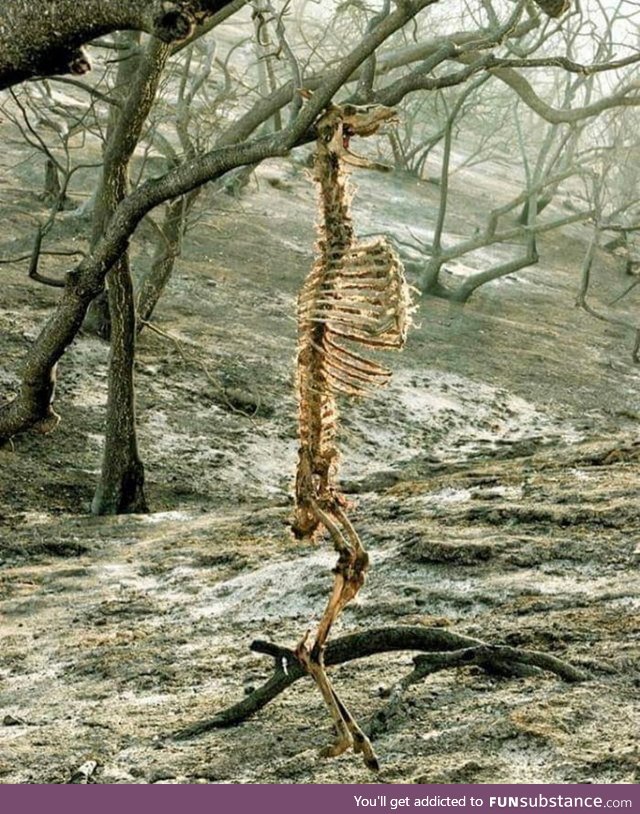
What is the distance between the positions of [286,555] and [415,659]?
7.79ft

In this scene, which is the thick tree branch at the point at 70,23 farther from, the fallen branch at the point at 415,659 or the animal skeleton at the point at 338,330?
the fallen branch at the point at 415,659

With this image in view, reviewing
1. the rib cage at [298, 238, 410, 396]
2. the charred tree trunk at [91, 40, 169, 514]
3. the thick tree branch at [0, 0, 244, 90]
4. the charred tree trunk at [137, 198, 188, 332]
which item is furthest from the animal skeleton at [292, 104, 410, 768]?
the charred tree trunk at [137, 198, 188, 332]

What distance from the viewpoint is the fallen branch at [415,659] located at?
131 inches

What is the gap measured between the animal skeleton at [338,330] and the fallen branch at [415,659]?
81 cm

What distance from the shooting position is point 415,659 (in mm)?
3342

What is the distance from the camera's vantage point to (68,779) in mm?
3150

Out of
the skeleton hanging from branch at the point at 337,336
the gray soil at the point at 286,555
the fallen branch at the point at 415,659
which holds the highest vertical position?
the skeleton hanging from branch at the point at 337,336

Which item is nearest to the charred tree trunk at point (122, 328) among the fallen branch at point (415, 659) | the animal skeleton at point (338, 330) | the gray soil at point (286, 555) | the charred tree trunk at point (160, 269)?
the gray soil at point (286, 555)

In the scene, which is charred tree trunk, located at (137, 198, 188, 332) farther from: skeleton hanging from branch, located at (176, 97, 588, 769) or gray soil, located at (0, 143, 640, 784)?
skeleton hanging from branch, located at (176, 97, 588, 769)

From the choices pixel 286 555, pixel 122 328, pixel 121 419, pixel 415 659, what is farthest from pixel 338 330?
pixel 121 419

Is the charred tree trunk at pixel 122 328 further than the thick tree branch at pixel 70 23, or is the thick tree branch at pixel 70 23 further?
the charred tree trunk at pixel 122 328

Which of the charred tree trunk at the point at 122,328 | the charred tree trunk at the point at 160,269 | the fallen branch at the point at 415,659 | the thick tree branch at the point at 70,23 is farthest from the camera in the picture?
the charred tree trunk at the point at 160,269

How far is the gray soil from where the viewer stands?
3186 millimetres

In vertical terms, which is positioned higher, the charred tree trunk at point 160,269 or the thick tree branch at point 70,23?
the thick tree branch at point 70,23
